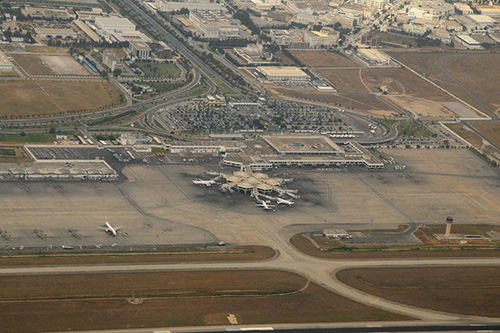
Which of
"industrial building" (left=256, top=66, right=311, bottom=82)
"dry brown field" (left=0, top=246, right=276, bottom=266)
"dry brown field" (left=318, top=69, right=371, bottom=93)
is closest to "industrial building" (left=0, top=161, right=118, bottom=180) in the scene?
→ "dry brown field" (left=0, top=246, right=276, bottom=266)

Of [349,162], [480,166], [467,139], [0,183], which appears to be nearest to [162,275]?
[0,183]

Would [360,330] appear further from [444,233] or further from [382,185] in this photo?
[382,185]

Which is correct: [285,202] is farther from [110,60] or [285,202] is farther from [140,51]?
[140,51]

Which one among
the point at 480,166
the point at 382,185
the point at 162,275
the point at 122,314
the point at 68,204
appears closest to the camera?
the point at 122,314

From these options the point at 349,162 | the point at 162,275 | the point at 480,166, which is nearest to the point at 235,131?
the point at 349,162

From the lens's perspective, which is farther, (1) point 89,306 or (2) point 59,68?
(2) point 59,68

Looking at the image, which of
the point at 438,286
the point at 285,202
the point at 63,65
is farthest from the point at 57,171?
the point at 63,65

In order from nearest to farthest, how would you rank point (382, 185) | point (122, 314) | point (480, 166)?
1. point (122, 314)
2. point (382, 185)
3. point (480, 166)
